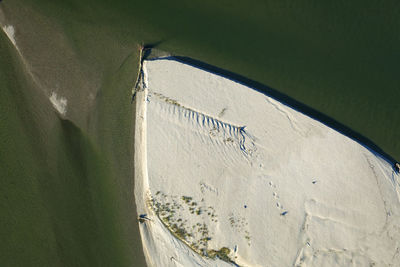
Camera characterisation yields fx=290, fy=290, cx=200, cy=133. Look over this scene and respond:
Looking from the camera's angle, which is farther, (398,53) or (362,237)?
(398,53)

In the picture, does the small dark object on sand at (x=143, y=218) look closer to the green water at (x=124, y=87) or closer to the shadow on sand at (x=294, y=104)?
the green water at (x=124, y=87)

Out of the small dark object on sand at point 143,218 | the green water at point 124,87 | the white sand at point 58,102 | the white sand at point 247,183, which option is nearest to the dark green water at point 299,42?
the green water at point 124,87

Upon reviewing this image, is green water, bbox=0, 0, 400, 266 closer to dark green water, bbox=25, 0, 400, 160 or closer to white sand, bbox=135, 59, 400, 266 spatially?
dark green water, bbox=25, 0, 400, 160

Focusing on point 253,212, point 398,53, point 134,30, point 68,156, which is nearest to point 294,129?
point 253,212

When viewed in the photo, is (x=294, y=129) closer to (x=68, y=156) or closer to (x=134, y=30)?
(x=134, y=30)

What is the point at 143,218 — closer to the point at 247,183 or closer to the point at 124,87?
the point at 247,183

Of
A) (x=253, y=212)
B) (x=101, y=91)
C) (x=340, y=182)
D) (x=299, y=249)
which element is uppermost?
(x=101, y=91)
